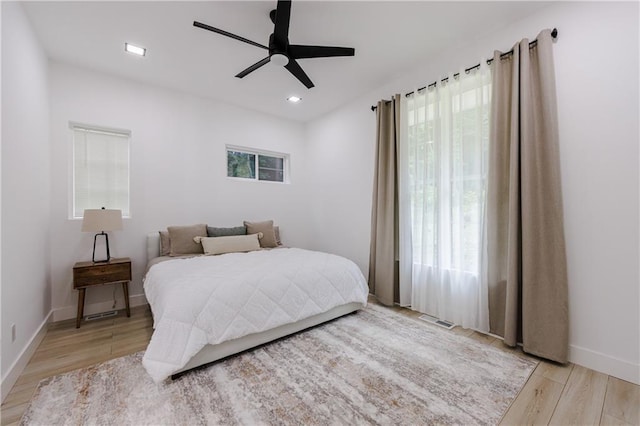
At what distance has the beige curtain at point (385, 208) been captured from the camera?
129 inches

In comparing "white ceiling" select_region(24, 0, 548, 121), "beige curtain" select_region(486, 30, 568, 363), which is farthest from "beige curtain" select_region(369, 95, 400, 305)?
"beige curtain" select_region(486, 30, 568, 363)

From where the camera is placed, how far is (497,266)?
94.3 inches

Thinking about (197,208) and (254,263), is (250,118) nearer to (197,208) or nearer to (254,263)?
(197,208)

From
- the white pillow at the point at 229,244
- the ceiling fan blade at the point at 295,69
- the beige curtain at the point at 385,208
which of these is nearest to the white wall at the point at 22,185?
the white pillow at the point at 229,244

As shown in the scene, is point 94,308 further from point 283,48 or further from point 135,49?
point 283,48

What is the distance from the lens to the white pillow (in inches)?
131

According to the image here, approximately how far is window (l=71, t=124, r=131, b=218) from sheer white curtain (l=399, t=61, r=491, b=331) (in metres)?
3.42

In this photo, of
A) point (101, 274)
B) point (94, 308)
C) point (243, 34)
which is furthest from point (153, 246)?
point (243, 34)

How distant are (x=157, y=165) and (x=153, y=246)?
104 cm

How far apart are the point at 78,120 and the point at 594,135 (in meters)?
4.85

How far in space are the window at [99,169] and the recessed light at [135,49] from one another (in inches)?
39.9

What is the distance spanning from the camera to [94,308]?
3.06 metres

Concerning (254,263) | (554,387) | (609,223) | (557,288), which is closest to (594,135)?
(609,223)

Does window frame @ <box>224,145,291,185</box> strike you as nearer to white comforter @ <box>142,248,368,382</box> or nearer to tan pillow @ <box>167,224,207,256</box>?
tan pillow @ <box>167,224,207,256</box>
